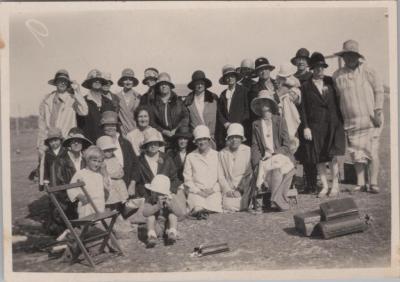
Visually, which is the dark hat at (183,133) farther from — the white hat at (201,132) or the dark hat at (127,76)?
the dark hat at (127,76)

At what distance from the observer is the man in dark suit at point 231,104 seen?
24.1ft

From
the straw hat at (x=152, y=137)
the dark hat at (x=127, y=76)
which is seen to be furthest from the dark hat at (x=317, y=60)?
the dark hat at (x=127, y=76)

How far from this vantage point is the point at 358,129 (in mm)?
7289

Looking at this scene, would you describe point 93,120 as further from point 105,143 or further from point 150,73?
point 150,73

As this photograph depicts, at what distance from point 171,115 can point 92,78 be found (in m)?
1.33

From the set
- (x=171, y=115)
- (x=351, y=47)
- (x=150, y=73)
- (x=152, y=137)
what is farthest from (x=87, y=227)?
(x=351, y=47)

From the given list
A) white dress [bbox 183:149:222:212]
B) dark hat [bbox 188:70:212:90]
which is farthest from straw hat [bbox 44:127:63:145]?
dark hat [bbox 188:70:212:90]

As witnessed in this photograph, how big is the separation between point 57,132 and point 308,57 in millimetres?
3993

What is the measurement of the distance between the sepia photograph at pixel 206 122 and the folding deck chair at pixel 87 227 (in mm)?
254

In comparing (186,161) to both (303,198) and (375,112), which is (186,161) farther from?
(375,112)

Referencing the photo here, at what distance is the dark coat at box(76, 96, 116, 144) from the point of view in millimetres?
7141

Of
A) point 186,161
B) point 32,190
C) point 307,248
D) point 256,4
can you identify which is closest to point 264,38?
point 256,4

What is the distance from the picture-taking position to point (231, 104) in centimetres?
738

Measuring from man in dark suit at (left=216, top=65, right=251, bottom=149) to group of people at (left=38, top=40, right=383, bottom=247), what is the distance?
0.05ft
